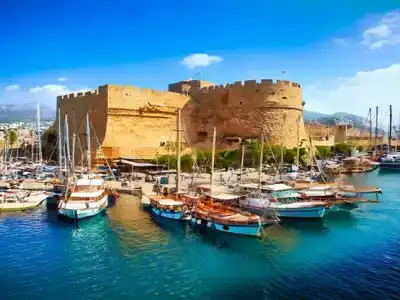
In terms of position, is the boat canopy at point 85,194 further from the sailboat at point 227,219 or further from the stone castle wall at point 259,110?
the stone castle wall at point 259,110

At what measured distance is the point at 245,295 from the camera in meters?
9.44

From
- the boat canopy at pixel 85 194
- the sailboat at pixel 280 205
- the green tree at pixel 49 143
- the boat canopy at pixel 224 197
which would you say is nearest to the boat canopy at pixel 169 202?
the boat canopy at pixel 224 197

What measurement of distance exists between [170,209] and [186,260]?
13.8 ft

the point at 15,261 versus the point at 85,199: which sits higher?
the point at 85,199

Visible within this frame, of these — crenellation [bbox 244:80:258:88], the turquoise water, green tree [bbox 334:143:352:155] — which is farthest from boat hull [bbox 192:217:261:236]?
green tree [bbox 334:143:352:155]

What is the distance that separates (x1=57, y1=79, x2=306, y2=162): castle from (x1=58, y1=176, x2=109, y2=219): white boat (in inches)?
324

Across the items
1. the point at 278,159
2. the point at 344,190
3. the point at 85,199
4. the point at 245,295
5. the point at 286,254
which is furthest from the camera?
the point at 278,159

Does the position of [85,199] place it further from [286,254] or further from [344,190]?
[344,190]

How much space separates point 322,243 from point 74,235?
8549 mm

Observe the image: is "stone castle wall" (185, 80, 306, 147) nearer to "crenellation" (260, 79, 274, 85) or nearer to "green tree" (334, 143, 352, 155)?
"crenellation" (260, 79, 274, 85)

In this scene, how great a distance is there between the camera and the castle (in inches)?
1092

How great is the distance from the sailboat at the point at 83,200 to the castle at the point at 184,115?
8212 mm

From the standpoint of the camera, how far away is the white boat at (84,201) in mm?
15736

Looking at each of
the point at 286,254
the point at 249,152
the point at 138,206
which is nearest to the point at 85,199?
the point at 138,206
